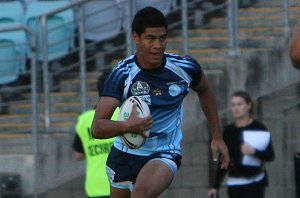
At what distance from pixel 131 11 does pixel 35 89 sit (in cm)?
134

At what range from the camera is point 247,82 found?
446 inches

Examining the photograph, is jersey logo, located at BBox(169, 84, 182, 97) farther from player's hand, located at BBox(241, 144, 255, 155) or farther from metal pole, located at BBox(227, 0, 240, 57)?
metal pole, located at BBox(227, 0, 240, 57)

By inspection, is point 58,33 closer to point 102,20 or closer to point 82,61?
point 102,20

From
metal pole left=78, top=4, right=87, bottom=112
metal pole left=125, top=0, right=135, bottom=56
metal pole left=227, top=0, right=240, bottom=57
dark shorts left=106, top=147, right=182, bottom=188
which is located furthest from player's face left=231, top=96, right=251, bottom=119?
dark shorts left=106, top=147, right=182, bottom=188

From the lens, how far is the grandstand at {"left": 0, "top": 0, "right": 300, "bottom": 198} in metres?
11.2

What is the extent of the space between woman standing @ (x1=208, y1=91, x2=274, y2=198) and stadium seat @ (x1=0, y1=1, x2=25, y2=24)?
378 centimetres

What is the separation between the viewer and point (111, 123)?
711 centimetres

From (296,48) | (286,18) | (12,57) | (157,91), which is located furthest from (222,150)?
(12,57)

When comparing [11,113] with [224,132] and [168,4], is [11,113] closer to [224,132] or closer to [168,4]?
[168,4]

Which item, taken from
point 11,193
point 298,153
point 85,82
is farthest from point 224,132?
point 11,193

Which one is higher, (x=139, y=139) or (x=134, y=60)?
(x=134, y=60)

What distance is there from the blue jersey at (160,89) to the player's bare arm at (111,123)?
3.3 inches

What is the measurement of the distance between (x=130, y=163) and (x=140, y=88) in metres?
0.57

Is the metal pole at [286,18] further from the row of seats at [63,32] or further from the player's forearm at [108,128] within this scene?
the player's forearm at [108,128]
